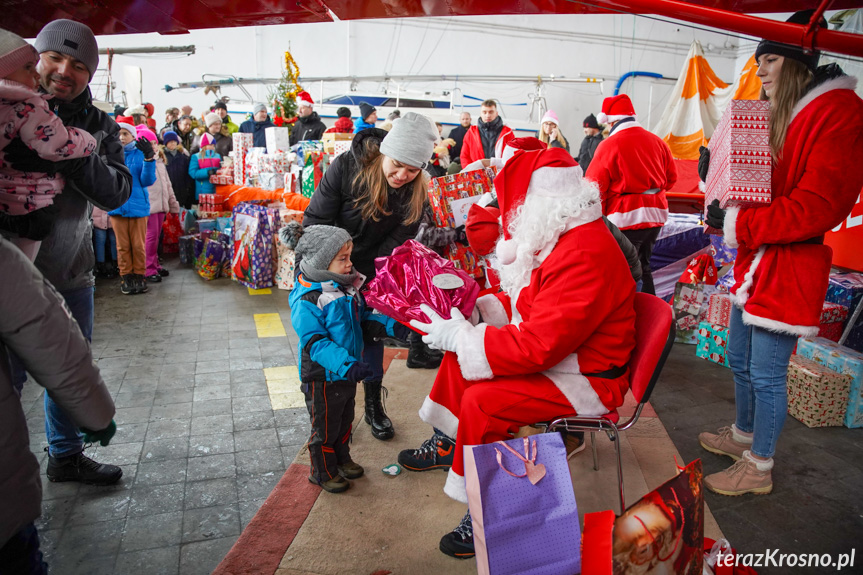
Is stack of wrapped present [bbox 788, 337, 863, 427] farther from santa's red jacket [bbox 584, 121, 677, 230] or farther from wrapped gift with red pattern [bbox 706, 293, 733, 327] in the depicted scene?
santa's red jacket [bbox 584, 121, 677, 230]

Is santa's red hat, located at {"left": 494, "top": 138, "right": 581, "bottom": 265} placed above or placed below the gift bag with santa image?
above

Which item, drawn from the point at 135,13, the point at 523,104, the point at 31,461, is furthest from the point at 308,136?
the point at 523,104

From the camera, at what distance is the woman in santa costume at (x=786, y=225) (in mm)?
2168

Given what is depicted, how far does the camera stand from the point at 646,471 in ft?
9.11

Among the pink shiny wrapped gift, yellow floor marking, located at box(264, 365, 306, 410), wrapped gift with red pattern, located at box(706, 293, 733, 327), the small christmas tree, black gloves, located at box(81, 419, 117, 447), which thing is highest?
the small christmas tree

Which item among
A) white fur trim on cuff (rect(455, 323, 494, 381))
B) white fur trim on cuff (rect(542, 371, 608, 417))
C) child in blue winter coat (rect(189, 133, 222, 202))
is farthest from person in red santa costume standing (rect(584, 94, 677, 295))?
child in blue winter coat (rect(189, 133, 222, 202))

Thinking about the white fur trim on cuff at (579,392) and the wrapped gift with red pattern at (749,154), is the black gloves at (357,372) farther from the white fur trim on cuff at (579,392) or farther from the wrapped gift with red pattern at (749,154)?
the wrapped gift with red pattern at (749,154)

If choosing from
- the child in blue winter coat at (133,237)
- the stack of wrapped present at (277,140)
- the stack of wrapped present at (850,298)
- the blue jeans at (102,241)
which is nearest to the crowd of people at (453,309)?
the stack of wrapped present at (850,298)

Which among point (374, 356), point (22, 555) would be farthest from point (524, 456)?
point (374, 356)

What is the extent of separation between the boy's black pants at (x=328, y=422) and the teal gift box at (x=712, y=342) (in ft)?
10.5

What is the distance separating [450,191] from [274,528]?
6.96ft

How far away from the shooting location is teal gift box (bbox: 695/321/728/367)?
4.25 metres

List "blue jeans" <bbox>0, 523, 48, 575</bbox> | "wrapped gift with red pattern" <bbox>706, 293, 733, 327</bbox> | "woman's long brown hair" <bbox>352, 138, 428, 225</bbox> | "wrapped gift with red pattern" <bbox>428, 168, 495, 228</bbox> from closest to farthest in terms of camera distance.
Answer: "blue jeans" <bbox>0, 523, 48, 575</bbox> < "woman's long brown hair" <bbox>352, 138, 428, 225</bbox> < "wrapped gift with red pattern" <bbox>428, 168, 495, 228</bbox> < "wrapped gift with red pattern" <bbox>706, 293, 733, 327</bbox>

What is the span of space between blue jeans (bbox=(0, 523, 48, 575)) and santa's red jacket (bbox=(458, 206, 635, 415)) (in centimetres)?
137
